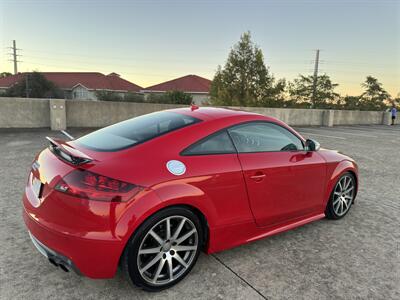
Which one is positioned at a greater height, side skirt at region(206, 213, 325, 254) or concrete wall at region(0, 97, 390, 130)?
concrete wall at region(0, 97, 390, 130)

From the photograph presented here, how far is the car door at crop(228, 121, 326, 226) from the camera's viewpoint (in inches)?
114

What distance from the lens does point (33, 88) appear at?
44156 millimetres

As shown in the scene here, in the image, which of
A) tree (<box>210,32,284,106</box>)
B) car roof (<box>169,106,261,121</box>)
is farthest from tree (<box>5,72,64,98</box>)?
car roof (<box>169,106,261,121</box>)

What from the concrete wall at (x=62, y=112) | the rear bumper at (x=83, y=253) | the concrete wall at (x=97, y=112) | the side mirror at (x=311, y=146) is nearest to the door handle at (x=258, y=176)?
the side mirror at (x=311, y=146)

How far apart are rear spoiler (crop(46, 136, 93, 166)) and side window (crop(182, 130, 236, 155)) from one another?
2.56 ft

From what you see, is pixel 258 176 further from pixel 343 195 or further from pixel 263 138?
pixel 343 195

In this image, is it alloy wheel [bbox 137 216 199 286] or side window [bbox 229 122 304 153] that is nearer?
alloy wheel [bbox 137 216 199 286]

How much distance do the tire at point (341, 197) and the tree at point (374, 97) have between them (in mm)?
42390

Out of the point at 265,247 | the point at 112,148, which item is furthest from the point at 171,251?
the point at 265,247

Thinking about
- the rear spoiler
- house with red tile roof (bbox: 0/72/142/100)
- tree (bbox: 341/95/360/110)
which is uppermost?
house with red tile roof (bbox: 0/72/142/100)

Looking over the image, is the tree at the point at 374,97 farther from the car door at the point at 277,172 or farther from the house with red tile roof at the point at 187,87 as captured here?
the car door at the point at 277,172

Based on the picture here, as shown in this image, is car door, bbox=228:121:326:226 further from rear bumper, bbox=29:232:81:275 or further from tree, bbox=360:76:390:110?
tree, bbox=360:76:390:110

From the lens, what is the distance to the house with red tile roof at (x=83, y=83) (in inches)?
2032

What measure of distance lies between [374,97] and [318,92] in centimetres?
863
